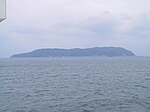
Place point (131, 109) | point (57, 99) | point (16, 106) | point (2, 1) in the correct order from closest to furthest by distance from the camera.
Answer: point (2, 1), point (131, 109), point (16, 106), point (57, 99)

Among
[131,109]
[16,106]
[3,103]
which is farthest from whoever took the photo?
[3,103]

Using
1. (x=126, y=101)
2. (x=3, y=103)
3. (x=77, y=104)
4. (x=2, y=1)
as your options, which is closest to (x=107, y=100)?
(x=126, y=101)

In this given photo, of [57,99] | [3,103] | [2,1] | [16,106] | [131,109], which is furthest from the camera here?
[57,99]

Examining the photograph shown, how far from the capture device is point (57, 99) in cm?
2855

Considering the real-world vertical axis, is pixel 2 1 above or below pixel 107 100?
above

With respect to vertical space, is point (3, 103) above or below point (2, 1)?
below

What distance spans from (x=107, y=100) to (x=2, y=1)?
23114 millimetres

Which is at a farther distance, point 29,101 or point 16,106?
point 29,101

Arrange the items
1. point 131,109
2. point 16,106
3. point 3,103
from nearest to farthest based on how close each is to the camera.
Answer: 1. point 131,109
2. point 16,106
3. point 3,103

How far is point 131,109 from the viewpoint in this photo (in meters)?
22.6

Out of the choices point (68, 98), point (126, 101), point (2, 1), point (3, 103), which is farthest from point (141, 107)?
point (2, 1)

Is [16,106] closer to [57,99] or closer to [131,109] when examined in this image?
[57,99]

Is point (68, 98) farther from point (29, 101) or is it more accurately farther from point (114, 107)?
point (114, 107)

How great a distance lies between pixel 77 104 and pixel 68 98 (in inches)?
153
